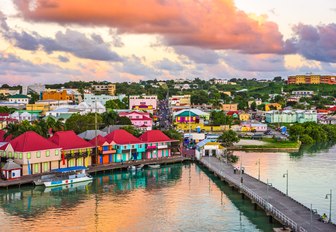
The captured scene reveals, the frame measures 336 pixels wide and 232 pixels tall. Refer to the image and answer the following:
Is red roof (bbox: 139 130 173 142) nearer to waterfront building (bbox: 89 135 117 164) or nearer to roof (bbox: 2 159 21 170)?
waterfront building (bbox: 89 135 117 164)

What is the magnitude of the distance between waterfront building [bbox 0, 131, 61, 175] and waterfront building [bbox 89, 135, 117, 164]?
457 cm

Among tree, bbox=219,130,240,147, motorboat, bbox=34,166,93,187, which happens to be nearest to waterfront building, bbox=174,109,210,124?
tree, bbox=219,130,240,147

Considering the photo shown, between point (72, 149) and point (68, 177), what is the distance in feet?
12.6

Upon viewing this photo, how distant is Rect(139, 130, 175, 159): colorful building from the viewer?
45312mm

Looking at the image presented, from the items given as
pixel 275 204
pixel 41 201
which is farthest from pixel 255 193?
pixel 41 201

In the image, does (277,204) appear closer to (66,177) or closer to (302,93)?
(66,177)

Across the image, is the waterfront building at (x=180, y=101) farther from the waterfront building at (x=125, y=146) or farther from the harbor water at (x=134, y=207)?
the harbor water at (x=134, y=207)

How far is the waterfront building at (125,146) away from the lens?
43.0 meters

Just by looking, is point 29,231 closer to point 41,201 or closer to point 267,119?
point 41,201

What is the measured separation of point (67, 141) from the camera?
39.4 m

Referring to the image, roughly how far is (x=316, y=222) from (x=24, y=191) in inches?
748

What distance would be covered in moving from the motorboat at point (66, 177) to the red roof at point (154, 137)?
923 centimetres

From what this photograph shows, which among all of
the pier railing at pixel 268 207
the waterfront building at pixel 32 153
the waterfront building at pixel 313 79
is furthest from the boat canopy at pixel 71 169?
the waterfront building at pixel 313 79

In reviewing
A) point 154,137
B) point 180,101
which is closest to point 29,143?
point 154,137
